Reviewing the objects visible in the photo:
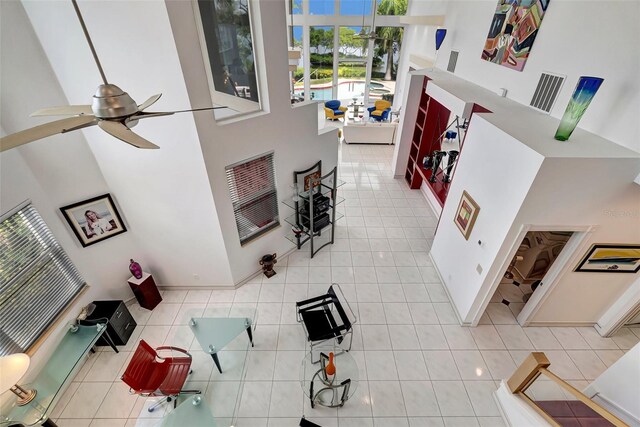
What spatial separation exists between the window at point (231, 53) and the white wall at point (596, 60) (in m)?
4.08

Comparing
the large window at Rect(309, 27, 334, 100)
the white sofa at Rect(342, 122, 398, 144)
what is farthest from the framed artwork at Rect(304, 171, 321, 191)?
the large window at Rect(309, 27, 334, 100)

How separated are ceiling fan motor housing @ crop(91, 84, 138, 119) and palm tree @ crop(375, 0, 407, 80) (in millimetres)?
12939

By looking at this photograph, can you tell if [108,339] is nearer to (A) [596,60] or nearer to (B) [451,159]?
(B) [451,159]

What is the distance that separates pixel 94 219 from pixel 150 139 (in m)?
1.57

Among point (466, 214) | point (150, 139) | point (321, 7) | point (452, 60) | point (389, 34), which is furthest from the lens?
point (389, 34)

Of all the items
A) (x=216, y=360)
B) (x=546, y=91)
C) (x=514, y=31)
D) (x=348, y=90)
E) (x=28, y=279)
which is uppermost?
(x=514, y=31)

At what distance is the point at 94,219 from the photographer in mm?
4215

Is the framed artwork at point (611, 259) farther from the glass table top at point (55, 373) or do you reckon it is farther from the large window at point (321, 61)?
the large window at point (321, 61)

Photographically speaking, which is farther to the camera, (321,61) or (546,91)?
(321,61)

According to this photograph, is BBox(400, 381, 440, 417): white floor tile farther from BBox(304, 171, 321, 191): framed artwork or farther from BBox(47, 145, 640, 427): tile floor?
BBox(304, 171, 321, 191): framed artwork

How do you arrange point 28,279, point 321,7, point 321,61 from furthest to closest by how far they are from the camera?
point 321,61 → point 321,7 → point 28,279

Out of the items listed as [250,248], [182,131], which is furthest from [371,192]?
[182,131]

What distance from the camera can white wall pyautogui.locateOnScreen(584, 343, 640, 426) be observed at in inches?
120

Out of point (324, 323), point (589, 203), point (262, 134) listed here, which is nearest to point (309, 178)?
point (262, 134)
